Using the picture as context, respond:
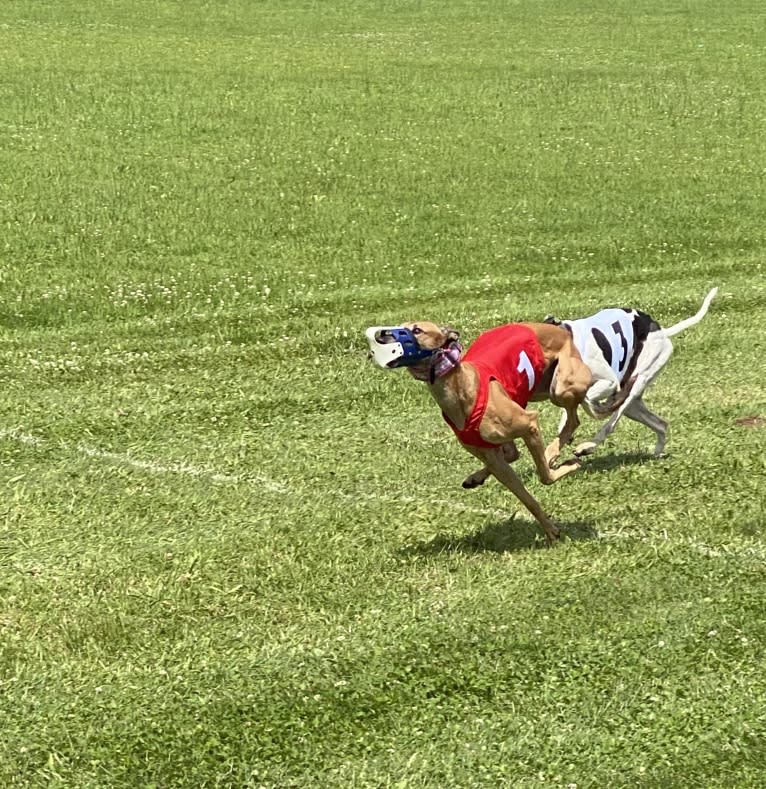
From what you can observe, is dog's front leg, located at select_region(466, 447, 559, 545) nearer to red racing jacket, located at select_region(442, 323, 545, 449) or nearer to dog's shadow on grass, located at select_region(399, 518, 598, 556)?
red racing jacket, located at select_region(442, 323, 545, 449)

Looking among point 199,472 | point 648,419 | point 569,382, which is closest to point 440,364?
point 569,382

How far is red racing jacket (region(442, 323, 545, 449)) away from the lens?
32.9ft

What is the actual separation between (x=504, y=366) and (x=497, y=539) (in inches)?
62.1

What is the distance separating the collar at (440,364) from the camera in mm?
9664

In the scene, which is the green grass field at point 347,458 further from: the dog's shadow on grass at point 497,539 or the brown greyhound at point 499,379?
the brown greyhound at point 499,379

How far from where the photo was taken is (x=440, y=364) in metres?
9.70

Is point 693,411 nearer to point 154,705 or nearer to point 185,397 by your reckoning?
point 185,397

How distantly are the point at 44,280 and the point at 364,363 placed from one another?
284 inches

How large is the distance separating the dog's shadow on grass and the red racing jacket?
3.83 feet

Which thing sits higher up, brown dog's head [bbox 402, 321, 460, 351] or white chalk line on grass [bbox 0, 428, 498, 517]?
brown dog's head [bbox 402, 321, 460, 351]

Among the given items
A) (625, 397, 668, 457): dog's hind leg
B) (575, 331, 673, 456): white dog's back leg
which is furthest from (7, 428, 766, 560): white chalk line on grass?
(625, 397, 668, 457): dog's hind leg

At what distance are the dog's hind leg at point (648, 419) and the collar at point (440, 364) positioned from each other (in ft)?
11.4

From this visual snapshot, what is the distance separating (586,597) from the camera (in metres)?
10.1

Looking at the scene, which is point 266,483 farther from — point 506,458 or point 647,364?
point 647,364
